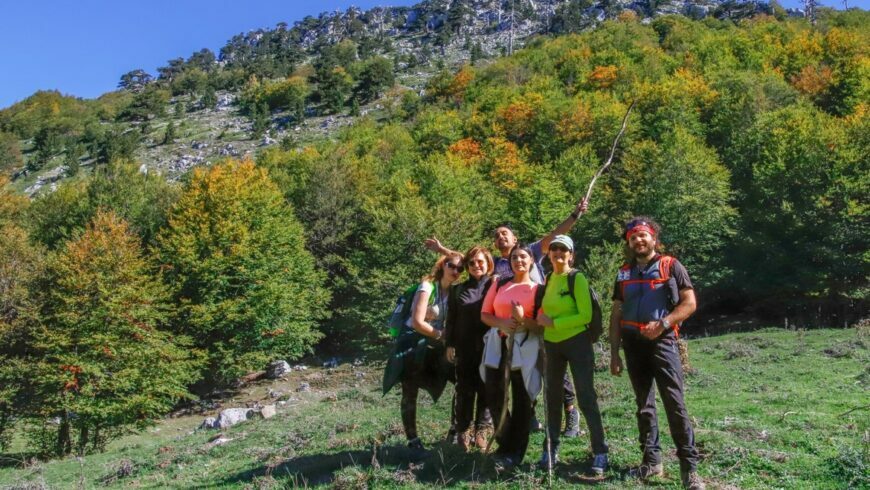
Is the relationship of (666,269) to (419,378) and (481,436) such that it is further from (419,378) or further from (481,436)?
(419,378)

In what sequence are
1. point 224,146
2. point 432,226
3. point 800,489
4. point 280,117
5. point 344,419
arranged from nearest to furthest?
point 800,489 → point 344,419 → point 432,226 → point 224,146 → point 280,117

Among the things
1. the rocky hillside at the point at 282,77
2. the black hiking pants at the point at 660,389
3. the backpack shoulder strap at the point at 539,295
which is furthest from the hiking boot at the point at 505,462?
the rocky hillside at the point at 282,77

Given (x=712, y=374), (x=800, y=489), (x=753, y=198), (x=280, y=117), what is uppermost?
(x=280, y=117)

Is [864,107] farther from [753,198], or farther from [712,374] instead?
[712,374]

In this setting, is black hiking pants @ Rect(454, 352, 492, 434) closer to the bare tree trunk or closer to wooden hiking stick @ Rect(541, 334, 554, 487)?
wooden hiking stick @ Rect(541, 334, 554, 487)

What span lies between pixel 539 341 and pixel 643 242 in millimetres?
1396

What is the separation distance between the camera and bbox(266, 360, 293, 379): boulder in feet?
105

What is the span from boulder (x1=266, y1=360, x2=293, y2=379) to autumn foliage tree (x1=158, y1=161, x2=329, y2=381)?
150cm

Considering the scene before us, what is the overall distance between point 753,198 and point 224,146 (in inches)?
2969

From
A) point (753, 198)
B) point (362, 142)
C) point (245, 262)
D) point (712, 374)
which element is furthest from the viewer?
point (362, 142)

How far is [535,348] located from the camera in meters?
5.47

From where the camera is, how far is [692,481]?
4.64 meters

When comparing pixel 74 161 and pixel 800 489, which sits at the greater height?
pixel 74 161

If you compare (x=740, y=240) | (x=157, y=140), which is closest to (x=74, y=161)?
(x=157, y=140)
